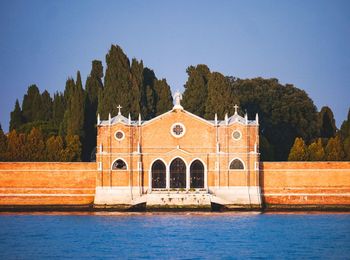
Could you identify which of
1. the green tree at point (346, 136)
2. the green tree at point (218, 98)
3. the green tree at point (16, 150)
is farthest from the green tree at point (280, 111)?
the green tree at point (16, 150)

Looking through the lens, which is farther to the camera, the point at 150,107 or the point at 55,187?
the point at 150,107

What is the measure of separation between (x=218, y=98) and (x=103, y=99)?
7830 millimetres

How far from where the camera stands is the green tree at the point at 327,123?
70.8m

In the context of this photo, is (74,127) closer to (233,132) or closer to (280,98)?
(233,132)

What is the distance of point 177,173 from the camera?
170 feet

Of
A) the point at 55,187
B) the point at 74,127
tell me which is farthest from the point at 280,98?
the point at 55,187

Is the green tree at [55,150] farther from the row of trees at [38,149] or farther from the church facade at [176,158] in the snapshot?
the church facade at [176,158]

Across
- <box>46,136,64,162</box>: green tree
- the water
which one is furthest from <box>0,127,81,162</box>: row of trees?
the water

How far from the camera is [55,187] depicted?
5209 cm

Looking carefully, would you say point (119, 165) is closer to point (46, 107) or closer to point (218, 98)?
point (218, 98)

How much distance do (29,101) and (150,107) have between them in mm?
15803

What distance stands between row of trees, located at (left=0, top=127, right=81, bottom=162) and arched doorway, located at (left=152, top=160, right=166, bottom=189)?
21.9 ft

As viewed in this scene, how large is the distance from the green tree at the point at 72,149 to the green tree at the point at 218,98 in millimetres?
10037

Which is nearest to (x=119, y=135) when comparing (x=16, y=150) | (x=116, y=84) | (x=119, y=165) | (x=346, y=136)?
(x=119, y=165)
